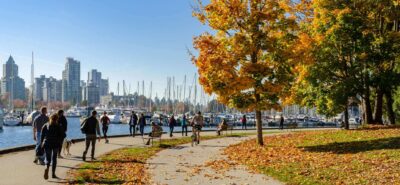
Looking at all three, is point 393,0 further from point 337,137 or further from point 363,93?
point 337,137

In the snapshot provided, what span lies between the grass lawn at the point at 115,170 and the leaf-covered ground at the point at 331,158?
404cm

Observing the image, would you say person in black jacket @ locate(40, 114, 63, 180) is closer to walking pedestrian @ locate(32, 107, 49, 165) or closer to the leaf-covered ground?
walking pedestrian @ locate(32, 107, 49, 165)

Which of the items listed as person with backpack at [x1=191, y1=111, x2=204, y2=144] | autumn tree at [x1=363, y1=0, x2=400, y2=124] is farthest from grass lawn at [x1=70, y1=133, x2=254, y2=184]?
autumn tree at [x1=363, y1=0, x2=400, y2=124]

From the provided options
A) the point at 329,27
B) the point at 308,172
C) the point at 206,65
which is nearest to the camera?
the point at 308,172

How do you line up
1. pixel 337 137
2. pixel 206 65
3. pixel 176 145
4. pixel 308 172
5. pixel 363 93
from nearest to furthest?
pixel 308 172
pixel 206 65
pixel 337 137
pixel 176 145
pixel 363 93

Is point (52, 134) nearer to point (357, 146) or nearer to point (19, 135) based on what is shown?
point (357, 146)

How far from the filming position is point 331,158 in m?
17.7

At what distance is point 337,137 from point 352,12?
825cm

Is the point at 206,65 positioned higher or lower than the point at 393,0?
lower

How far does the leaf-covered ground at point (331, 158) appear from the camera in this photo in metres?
13.9

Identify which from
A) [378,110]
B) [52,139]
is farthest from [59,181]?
[378,110]

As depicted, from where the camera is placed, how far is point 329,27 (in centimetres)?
2806

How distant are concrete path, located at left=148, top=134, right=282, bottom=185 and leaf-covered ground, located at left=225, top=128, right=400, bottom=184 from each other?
26.5 inches

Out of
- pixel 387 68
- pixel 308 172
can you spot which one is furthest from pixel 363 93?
pixel 308 172
